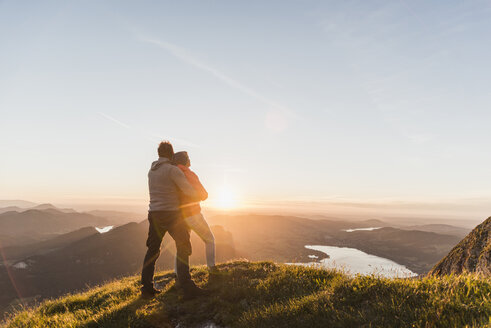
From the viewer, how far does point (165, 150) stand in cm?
627

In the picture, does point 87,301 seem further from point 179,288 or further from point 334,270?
point 334,270

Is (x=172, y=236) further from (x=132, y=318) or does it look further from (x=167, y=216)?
(x=132, y=318)

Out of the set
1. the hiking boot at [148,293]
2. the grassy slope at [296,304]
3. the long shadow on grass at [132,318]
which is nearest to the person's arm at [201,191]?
the grassy slope at [296,304]

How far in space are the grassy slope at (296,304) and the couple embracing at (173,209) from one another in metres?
0.64

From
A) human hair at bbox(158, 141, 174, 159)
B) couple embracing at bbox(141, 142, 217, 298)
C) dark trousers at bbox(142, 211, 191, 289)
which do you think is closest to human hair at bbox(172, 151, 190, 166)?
couple embracing at bbox(141, 142, 217, 298)

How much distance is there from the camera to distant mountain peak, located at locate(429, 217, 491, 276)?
549cm

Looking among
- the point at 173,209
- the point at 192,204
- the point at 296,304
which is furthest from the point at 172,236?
the point at 296,304

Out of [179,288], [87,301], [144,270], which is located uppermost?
[144,270]

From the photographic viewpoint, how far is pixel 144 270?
6.13 m

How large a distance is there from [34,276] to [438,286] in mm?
224918

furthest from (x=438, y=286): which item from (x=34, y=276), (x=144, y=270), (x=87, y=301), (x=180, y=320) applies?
(x=34, y=276)

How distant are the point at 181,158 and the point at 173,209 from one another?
140cm

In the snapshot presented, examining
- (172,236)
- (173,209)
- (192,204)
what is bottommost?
(172,236)

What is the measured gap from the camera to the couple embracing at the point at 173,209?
19.2 feet
